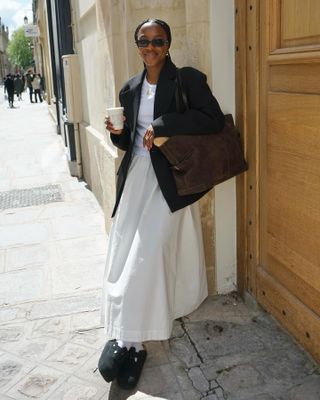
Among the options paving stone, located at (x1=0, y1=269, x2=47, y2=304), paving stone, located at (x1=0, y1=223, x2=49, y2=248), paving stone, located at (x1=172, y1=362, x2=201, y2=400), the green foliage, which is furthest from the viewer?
the green foliage

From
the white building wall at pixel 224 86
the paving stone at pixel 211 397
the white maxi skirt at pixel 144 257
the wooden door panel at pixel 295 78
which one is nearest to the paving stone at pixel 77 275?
the white maxi skirt at pixel 144 257

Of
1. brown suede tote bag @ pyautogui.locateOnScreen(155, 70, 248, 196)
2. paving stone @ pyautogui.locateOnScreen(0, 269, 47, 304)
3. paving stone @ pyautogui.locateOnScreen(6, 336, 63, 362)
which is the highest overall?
brown suede tote bag @ pyautogui.locateOnScreen(155, 70, 248, 196)

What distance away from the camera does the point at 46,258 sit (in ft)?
15.7

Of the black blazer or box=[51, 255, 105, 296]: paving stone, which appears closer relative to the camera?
the black blazer

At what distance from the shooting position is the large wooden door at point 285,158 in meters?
2.53

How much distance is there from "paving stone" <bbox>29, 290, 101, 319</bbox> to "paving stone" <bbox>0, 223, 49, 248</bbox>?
5.03 feet

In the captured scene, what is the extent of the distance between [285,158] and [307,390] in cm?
123

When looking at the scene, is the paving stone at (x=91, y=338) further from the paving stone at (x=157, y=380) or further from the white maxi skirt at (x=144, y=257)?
Result: the paving stone at (x=157, y=380)

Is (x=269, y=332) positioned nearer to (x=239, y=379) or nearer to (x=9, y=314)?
(x=239, y=379)

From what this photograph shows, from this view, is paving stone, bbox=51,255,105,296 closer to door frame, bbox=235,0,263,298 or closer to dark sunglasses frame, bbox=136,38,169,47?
door frame, bbox=235,0,263,298

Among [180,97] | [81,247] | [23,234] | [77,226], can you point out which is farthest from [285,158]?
[23,234]

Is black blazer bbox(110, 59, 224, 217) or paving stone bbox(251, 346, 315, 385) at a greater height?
black blazer bbox(110, 59, 224, 217)

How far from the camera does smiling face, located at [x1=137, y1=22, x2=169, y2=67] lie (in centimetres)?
272

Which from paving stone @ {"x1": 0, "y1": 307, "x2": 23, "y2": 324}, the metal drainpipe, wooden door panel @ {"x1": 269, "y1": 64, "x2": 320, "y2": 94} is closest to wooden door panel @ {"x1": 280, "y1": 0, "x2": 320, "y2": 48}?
wooden door panel @ {"x1": 269, "y1": 64, "x2": 320, "y2": 94}
